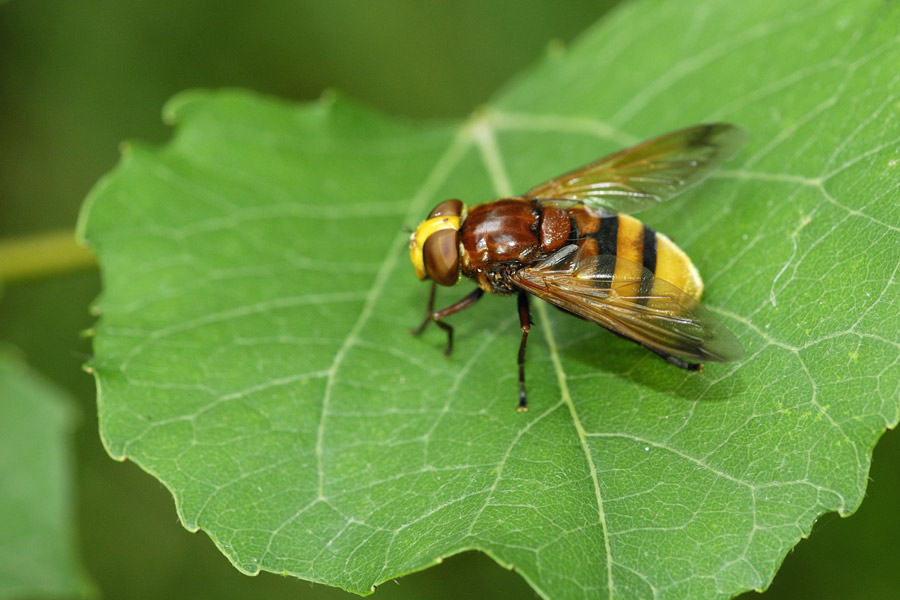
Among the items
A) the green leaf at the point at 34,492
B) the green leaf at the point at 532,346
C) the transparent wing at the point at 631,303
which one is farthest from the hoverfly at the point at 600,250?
the green leaf at the point at 34,492

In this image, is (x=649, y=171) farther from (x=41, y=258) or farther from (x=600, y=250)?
(x=41, y=258)

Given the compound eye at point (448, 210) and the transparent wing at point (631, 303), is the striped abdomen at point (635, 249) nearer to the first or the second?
the transparent wing at point (631, 303)

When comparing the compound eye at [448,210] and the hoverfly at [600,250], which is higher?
the compound eye at [448,210]

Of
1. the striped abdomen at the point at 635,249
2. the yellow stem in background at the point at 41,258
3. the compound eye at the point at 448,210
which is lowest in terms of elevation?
the yellow stem in background at the point at 41,258

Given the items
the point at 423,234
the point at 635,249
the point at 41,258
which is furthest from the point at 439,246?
the point at 41,258

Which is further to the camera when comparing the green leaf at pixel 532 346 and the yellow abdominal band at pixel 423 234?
the yellow abdominal band at pixel 423 234

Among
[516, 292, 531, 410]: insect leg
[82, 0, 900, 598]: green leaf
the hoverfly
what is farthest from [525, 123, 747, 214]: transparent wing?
[516, 292, 531, 410]: insect leg
